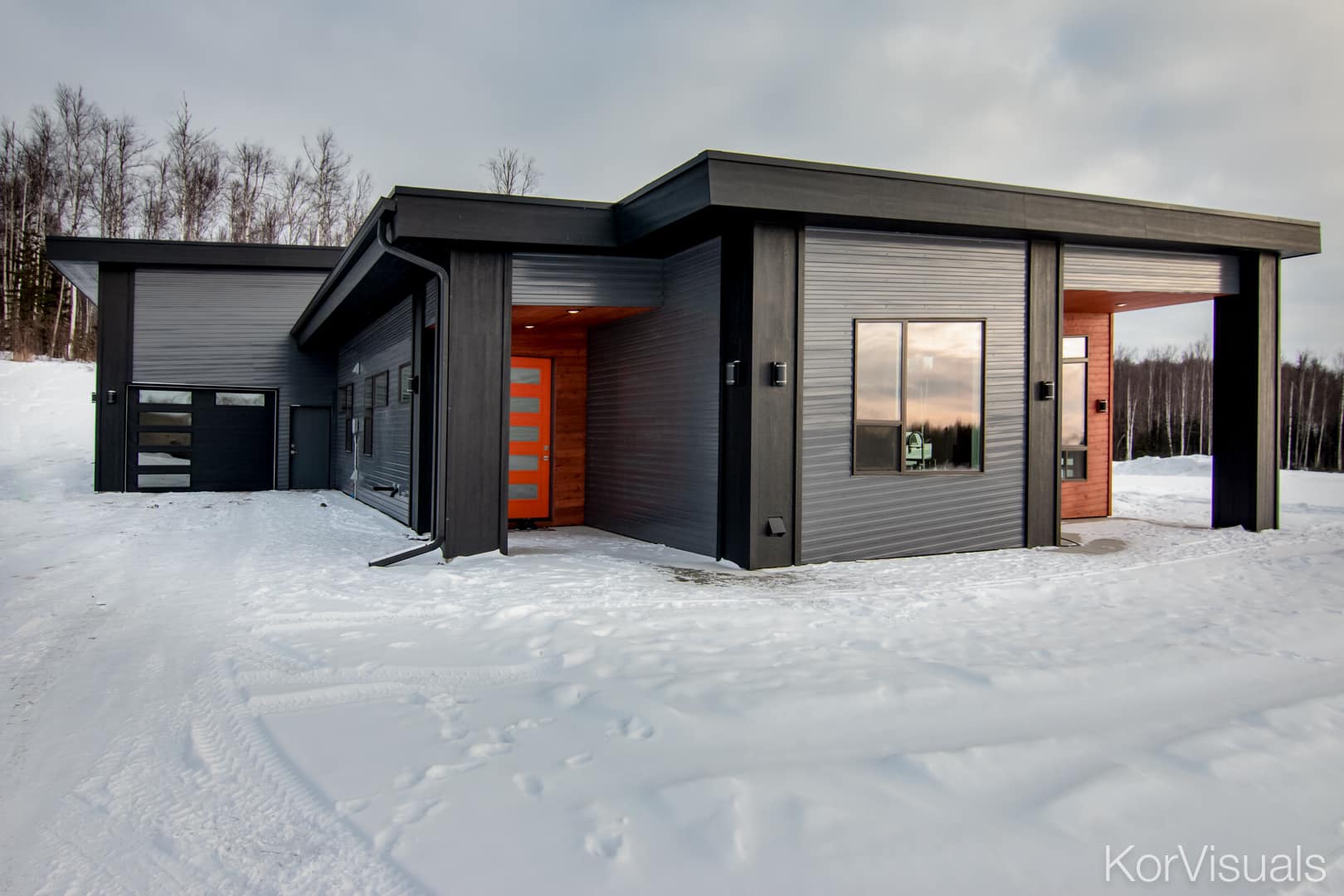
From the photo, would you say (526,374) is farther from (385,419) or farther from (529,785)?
(529,785)

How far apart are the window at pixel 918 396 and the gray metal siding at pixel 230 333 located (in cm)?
1232

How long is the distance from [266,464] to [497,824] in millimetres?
15395

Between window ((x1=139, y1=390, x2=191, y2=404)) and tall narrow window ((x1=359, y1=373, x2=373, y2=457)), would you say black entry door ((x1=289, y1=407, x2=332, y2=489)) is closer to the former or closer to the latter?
window ((x1=139, y1=390, x2=191, y2=404))

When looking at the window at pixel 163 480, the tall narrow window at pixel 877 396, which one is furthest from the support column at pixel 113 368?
the tall narrow window at pixel 877 396

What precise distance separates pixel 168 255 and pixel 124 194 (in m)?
18.1

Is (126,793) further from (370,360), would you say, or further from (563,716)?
(370,360)

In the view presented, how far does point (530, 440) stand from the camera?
1014 centimetres

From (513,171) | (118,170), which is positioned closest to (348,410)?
(513,171)

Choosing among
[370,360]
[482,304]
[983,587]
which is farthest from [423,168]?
[983,587]

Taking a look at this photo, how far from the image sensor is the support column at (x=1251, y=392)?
29.8 feet

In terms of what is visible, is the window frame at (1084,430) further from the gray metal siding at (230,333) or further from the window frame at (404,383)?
the gray metal siding at (230,333)

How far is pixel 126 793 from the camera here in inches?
103

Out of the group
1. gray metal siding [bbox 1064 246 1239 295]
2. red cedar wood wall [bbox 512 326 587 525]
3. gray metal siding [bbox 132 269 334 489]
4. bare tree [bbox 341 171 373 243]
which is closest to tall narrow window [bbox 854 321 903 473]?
gray metal siding [bbox 1064 246 1239 295]

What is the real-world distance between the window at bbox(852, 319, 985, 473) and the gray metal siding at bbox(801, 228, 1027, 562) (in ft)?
0.30
